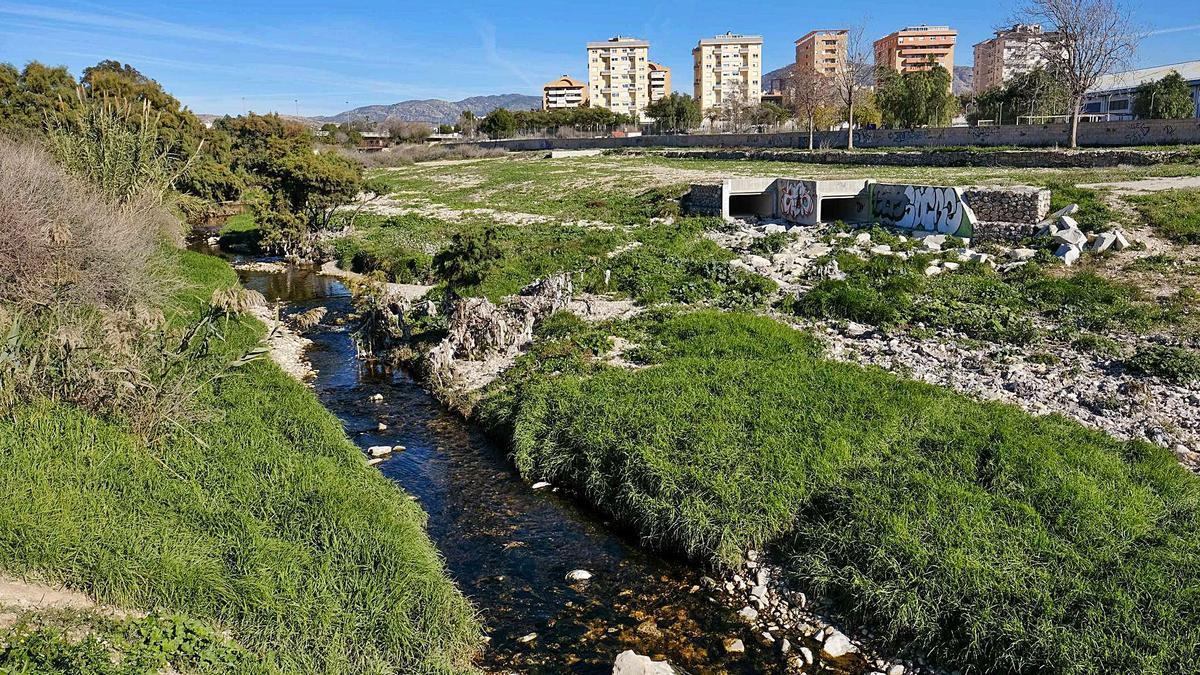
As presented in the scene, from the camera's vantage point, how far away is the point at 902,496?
11688mm

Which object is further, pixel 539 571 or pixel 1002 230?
pixel 1002 230

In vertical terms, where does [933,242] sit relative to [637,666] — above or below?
above

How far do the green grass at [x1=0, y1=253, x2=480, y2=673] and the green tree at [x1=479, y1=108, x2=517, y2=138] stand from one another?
11287 centimetres

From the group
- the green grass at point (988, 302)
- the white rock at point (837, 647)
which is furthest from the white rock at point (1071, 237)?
the white rock at point (837, 647)

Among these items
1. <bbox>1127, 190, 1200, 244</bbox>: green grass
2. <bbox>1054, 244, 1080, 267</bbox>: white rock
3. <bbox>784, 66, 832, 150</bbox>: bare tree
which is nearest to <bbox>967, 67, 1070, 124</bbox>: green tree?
<bbox>784, 66, 832, 150</bbox>: bare tree

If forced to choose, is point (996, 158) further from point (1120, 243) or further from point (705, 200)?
point (1120, 243)

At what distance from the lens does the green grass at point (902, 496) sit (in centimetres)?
924

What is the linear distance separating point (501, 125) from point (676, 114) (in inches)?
1046

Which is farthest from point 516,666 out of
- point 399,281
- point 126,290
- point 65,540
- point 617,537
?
point 399,281

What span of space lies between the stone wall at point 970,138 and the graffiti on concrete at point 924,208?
23408 millimetres

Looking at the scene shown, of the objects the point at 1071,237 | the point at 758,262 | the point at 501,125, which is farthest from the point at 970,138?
the point at 501,125

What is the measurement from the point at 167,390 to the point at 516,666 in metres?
7.11

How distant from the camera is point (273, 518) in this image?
10820 mm

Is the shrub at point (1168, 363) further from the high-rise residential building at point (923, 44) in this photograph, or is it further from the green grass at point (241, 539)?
the high-rise residential building at point (923, 44)
